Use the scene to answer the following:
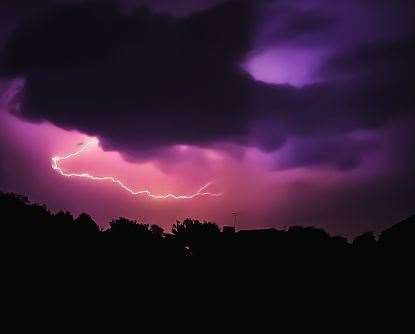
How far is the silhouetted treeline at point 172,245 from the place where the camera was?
27.5 metres

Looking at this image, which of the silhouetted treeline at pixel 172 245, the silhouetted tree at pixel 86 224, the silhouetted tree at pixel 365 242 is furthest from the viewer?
the silhouetted tree at pixel 86 224

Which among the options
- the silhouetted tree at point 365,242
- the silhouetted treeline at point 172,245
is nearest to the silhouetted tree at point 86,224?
the silhouetted treeline at point 172,245

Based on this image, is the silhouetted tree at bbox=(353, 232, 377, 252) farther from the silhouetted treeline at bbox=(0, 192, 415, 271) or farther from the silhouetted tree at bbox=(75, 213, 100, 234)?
A: the silhouetted tree at bbox=(75, 213, 100, 234)

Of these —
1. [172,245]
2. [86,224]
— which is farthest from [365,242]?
[86,224]

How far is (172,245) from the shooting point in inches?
1220

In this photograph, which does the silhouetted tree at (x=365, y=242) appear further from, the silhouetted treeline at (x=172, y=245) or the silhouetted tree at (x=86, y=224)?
the silhouetted tree at (x=86, y=224)

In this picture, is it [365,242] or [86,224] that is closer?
[365,242]

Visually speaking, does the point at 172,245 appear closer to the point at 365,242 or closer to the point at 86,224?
the point at 86,224

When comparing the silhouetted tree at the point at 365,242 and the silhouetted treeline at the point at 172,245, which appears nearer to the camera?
the silhouetted treeline at the point at 172,245

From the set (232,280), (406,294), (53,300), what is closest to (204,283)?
(232,280)

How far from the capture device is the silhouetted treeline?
27.5 m

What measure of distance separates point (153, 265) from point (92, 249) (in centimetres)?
291

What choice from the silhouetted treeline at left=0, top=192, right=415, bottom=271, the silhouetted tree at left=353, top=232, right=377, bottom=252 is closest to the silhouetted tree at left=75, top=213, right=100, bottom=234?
the silhouetted treeline at left=0, top=192, right=415, bottom=271

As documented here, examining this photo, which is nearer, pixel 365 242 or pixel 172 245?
pixel 365 242
